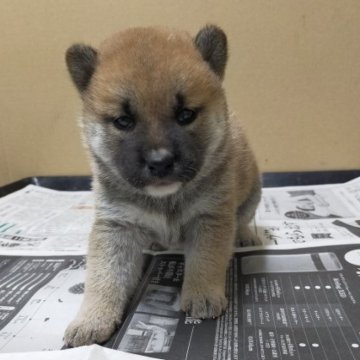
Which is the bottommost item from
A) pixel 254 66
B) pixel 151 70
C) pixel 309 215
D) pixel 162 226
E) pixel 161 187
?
pixel 309 215

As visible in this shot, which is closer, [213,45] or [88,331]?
[88,331]

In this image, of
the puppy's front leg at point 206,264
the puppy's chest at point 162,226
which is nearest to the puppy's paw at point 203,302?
the puppy's front leg at point 206,264

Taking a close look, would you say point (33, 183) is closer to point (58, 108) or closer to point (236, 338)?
point (58, 108)

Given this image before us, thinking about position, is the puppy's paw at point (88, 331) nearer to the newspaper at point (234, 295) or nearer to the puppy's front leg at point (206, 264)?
the newspaper at point (234, 295)

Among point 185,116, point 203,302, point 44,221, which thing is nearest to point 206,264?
point 203,302

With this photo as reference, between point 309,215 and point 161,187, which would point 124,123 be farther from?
point 309,215

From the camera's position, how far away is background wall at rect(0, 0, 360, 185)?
6.85ft

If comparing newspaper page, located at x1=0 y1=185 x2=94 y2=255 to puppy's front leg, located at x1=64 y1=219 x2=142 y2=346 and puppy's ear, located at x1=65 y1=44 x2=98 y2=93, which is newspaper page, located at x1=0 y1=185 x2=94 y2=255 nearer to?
puppy's front leg, located at x1=64 y1=219 x2=142 y2=346

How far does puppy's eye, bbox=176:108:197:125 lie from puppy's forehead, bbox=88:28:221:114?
0.09 feet

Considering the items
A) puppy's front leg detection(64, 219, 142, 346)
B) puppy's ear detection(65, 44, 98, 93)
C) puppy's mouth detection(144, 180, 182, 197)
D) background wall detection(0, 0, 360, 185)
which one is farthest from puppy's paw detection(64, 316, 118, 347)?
background wall detection(0, 0, 360, 185)

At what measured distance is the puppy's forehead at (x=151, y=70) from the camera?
971 millimetres

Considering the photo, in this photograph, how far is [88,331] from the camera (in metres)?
1.00

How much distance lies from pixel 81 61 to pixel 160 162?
0.40 metres

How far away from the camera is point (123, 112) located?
1.00 meters
